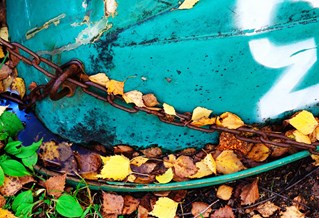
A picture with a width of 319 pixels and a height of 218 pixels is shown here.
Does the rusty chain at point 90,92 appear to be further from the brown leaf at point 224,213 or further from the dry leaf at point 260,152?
the brown leaf at point 224,213

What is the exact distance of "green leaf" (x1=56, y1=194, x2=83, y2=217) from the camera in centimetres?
240

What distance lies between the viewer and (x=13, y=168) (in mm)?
2391

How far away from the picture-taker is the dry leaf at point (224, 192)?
2.48m

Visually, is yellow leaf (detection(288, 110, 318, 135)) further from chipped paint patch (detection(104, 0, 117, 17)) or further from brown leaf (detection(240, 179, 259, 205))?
chipped paint patch (detection(104, 0, 117, 17))

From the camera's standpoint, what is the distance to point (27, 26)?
2.20 m

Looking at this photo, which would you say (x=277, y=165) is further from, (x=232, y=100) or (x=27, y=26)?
(x=27, y=26)

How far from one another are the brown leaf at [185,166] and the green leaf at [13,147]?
2.10 ft

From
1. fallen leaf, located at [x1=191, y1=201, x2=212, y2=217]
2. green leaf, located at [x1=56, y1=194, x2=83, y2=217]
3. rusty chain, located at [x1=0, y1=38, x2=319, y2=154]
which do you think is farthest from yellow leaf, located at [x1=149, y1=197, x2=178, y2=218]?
rusty chain, located at [x1=0, y1=38, x2=319, y2=154]

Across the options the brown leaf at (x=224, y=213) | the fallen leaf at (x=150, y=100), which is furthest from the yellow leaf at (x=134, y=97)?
the brown leaf at (x=224, y=213)

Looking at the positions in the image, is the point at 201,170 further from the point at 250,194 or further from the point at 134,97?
the point at 134,97

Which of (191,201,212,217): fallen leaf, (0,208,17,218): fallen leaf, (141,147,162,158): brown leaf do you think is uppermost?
(141,147,162,158): brown leaf

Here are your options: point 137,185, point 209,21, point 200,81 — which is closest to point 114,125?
point 137,185

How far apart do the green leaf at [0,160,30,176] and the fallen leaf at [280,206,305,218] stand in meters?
1.07

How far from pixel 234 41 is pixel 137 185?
77cm
